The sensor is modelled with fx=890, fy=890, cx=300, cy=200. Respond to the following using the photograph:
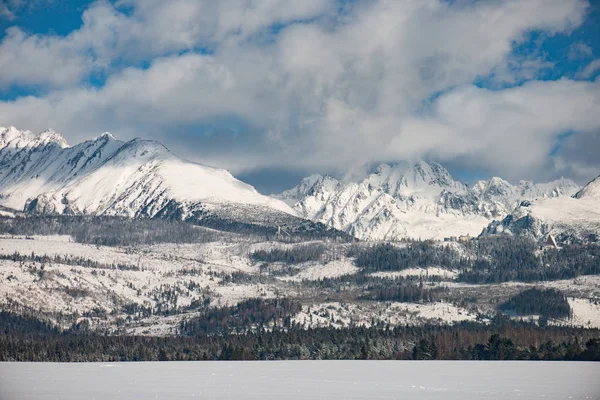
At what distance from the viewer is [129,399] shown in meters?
140

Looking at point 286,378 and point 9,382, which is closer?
point 9,382

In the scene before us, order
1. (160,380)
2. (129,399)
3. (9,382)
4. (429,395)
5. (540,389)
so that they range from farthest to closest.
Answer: (160,380) → (9,382) → (540,389) → (429,395) → (129,399)

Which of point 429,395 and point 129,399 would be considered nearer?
point 129,399

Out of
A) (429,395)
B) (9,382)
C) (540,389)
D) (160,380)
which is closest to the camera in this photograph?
(429,395)

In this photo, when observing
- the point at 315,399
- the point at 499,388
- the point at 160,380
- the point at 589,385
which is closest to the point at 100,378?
the point at 160,380

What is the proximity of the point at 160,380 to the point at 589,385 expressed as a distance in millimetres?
87759

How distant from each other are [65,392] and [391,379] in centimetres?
7283

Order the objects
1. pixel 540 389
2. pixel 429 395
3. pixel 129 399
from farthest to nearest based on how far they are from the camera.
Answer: pixel 540 389
pixel 429 395
pixel 129 399

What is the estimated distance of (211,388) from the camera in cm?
16700

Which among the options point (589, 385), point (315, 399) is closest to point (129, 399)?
point (315, 399)

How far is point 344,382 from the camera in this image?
183125 mm

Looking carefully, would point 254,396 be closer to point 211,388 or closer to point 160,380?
point 211,388

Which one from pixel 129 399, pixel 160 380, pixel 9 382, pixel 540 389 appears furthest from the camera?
pixel 160 380

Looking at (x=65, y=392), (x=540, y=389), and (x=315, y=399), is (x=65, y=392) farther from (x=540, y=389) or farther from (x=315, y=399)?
(x=540, y=389)
